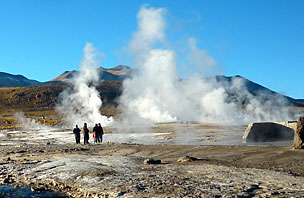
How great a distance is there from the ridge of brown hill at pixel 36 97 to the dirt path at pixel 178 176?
134702 millimetres

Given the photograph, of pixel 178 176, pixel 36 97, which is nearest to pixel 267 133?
pixel 178 176

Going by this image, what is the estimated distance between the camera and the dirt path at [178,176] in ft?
28.2

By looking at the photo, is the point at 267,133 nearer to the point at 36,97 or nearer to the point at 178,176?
the point at 178,176

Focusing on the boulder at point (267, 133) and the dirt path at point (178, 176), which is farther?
the boulder at point (267, 133)

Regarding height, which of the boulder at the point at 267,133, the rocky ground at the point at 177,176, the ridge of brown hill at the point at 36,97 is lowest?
the rocky ground at the point at 177,176

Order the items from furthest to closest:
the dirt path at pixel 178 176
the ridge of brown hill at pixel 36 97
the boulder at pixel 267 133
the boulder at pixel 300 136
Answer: the ridge of brown hill at pixel 36 97, the boulder at pixel 267 133, the boulder at pixel 300 136, the dirt path at pixel 178 176

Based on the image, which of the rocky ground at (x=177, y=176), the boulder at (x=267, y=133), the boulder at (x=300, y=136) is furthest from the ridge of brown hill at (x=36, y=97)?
the boulder at (x=300, y=136)

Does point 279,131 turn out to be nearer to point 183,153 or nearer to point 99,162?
point 183,153

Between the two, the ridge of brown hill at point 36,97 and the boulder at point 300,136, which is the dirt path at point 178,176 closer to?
the boulder at point 300,136

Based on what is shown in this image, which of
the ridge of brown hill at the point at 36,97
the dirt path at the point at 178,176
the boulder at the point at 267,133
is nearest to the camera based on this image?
the dirt path at the point at 178,176

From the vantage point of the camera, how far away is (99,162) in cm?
1423

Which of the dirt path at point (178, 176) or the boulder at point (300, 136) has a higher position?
the boulder at point (300, 136)

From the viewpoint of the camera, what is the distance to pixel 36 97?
163125mm

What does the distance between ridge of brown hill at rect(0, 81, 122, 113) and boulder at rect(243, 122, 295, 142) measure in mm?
128134
